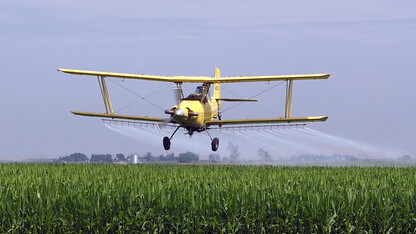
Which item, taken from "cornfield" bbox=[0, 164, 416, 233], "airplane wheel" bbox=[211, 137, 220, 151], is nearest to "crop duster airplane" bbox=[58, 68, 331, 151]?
"airplane wheel" bbox=[211, 137, 220, 151]

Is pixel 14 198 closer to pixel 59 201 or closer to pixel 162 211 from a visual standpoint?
pixel 59 201

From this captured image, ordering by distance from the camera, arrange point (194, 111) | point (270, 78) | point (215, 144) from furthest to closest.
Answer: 1. point (215, 144)
2. point (270, 78)
3. point (194, 111)

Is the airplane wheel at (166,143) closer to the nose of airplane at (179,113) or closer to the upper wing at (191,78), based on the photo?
the upper wing at (191,78)

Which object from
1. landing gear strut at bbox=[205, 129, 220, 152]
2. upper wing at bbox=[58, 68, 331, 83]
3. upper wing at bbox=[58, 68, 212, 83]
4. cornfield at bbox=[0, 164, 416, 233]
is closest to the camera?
cornfield at bbox=[0, 164, 416, 233]

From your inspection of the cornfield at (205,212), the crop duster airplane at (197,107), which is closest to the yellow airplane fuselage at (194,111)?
the crop duster airplane at (197,107)

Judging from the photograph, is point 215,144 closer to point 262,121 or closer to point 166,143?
point 166,143

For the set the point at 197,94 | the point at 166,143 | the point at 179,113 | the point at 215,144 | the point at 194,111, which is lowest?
the point at 166,143

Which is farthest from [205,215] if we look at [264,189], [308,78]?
[308,78]

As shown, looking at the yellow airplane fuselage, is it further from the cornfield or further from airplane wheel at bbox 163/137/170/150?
the cornfield

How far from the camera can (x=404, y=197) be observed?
54.5 feet

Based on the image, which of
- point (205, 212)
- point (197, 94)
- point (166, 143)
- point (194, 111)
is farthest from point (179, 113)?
point (205, 212)

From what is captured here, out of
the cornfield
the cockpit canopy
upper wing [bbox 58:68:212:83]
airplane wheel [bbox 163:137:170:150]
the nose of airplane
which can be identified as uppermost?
upper wing [bbox 58:68:212:83]

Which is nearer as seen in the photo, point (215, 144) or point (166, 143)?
point (166, 143)

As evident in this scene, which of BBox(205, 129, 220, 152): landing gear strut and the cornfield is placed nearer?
the cornfield
